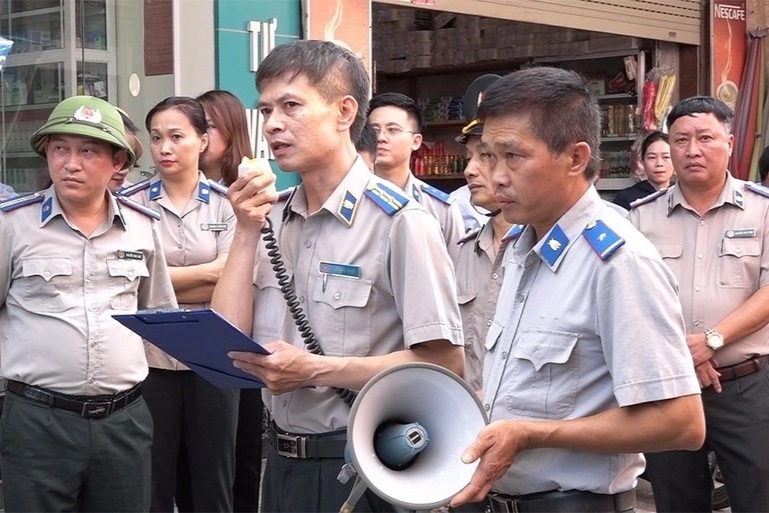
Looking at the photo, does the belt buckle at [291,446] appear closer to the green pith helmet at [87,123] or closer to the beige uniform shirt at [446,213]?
the green pith helmet at [87,123]

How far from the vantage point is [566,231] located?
2.68 m

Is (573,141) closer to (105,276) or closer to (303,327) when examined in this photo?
(303,327)

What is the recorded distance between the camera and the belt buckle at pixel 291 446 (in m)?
3.16

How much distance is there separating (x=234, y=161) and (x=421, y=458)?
11.1 feet

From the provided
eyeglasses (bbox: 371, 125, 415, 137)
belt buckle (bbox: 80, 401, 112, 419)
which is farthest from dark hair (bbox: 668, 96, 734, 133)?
belt buckle (bbox: 80, 401, 112, 419)

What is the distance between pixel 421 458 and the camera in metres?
2.75

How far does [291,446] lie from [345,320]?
15.0 inches

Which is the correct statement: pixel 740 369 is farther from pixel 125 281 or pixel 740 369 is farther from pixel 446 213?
pixel 125 281

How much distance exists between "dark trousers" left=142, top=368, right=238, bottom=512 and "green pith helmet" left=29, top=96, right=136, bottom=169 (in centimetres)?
123

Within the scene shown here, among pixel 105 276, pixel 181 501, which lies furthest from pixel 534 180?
pixel 181 501

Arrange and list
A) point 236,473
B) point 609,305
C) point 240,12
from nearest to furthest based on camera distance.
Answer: point 609,305 → point 236,473 → point 240,12

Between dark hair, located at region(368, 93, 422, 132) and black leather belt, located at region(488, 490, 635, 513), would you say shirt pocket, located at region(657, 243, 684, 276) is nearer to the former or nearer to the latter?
dark hair, located at region(368, 93, 422, 132)

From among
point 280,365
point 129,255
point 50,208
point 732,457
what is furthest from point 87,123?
point 732,457

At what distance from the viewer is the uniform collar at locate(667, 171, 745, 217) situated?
487 centimetres
